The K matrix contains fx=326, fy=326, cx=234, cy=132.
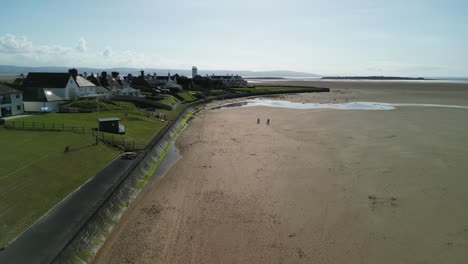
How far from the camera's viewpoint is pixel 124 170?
21.4m

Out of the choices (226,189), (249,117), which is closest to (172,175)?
(226,189)

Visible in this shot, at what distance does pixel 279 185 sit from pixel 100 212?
11.4m

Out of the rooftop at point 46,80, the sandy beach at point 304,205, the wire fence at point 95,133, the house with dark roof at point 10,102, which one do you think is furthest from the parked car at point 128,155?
the rooftop at point 46,80

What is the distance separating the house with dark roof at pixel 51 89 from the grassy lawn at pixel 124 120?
16.9ft

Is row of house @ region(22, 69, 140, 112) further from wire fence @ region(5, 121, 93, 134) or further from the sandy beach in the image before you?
the sandy beach

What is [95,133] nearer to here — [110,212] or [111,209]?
[111,209]

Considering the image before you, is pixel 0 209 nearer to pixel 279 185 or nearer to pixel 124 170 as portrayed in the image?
pixel 124 170

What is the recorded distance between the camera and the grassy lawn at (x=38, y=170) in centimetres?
1421

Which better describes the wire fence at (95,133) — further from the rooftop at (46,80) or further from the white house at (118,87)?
the white house at (118,87)

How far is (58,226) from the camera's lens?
13453mm

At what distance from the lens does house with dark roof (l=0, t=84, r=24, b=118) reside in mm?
36531

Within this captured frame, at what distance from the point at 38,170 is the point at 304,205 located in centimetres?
1538

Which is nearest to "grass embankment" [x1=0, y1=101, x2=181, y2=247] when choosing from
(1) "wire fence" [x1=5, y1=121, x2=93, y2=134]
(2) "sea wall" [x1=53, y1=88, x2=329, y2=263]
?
(1) "wire fence" [x1=5, y1=121, x2=93, y2=134]

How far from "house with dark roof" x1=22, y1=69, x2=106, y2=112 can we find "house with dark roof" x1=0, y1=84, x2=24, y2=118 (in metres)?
2.77
